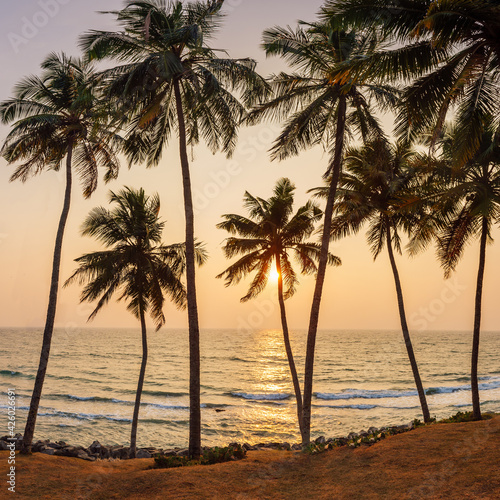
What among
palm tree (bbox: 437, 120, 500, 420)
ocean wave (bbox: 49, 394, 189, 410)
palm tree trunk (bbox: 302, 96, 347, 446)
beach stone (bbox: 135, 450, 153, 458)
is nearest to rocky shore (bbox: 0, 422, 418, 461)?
beach stone (bbox: 135, 450, 153, 458)

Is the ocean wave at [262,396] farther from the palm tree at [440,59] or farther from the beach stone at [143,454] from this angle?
the palm tree at [440,59]

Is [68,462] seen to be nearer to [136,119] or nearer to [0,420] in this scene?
[136,119]

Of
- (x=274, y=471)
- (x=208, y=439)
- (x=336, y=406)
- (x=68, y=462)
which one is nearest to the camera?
(x=274, y=471)

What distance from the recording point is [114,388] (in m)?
44.5

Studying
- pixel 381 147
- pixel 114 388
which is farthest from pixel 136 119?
Answer: pixel 114 388

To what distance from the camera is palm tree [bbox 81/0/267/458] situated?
37.8ft

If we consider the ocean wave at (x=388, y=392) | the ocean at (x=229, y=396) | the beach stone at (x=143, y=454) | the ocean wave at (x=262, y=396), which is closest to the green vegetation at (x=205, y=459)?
the beach stone at (x=143, y=454)

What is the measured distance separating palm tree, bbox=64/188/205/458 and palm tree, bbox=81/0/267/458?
18.5 ft

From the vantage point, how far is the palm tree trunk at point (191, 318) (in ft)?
37.3

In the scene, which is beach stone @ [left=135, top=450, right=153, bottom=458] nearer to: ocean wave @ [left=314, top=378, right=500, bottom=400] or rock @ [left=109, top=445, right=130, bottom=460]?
rock @ [left=109, top=445, right=130, bottom=460]

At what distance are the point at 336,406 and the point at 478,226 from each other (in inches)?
1011

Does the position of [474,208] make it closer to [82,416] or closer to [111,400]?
[82,416]

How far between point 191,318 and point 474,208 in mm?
9066

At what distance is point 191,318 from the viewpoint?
1177cm
